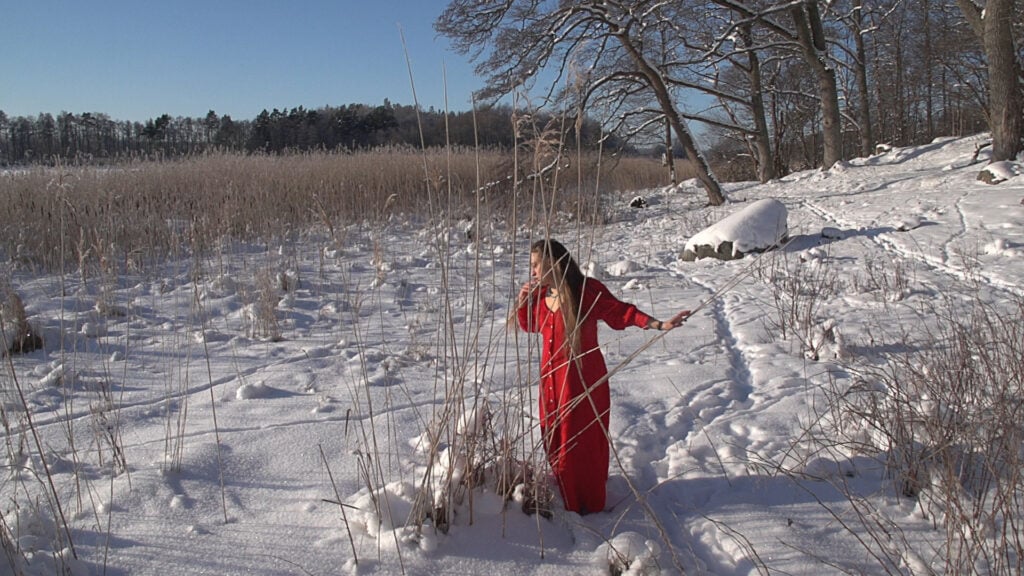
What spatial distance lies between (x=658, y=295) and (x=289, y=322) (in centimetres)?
340

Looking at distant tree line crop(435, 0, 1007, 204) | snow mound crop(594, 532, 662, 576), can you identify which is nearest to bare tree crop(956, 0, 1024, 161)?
distant tree line crop(435, 0, 1007, 204)

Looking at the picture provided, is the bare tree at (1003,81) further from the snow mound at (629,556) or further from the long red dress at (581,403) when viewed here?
the snow mound at (629,556)

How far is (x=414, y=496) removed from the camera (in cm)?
213

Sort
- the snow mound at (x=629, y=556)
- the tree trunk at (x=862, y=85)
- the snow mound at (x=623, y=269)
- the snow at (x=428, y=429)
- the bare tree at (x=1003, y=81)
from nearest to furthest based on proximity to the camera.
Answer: the snow mound at (x=629, y=556) < the snow at (x=428, y=429) < the snow mound at (x=623, y=269) < the bare tree at (x=1003, y=81) < the tree trunk at (x=862, y=85)

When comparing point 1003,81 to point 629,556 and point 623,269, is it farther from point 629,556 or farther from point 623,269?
point 629,556

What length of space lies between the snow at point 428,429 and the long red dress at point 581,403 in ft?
0.32

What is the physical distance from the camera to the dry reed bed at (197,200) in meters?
6.54

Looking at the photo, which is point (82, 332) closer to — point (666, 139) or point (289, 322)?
point (289, 322)

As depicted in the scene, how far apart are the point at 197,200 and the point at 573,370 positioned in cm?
817

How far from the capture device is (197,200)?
877 cm

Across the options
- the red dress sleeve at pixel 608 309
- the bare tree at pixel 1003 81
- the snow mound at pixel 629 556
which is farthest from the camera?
the bare tree at pixel 1003 81

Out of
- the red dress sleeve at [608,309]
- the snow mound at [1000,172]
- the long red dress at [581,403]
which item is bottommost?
the long red dress at [581,403]

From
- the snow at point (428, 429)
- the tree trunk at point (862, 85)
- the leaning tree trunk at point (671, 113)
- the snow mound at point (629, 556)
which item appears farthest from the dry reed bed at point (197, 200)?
the tree trunk at point (862, 85)

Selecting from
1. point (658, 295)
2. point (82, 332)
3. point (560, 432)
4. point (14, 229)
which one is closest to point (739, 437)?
point (560, 432)
